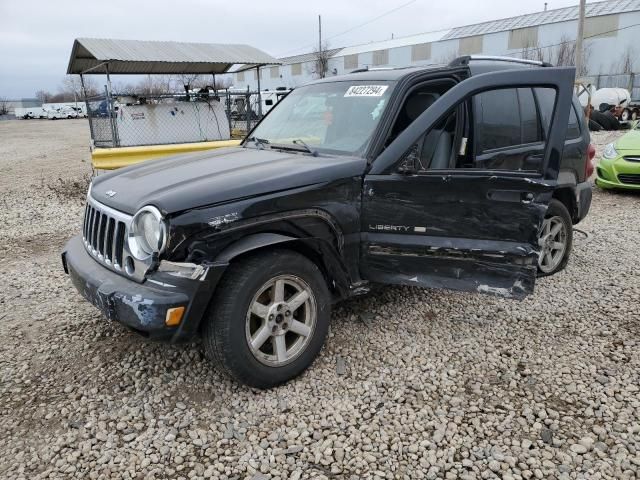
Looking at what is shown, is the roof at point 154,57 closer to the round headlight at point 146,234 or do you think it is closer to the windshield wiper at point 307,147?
the windshield wiper at point 307,147

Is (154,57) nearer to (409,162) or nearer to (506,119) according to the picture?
(506,119)

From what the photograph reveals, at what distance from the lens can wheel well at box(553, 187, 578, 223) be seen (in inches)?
186

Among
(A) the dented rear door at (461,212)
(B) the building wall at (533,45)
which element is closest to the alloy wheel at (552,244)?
(A) the dented rear door at (461,212)

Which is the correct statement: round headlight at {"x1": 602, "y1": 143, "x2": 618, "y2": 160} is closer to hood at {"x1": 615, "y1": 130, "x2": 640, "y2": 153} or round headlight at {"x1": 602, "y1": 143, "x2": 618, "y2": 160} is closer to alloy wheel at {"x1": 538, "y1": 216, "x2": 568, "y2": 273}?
hood at {"x1": 615, "y1": 130, "x2": 640, "y2": 153}

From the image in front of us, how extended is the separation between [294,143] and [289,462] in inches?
90.5

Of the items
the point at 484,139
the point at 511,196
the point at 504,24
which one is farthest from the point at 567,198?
the point at 504,24

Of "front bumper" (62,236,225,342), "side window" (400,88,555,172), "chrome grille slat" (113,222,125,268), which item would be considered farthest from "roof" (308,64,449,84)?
"chrome grille slat" (113,222,125,268)

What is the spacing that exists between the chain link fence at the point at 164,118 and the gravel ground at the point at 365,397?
6491 mm

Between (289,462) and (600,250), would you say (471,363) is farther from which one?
(600,250)

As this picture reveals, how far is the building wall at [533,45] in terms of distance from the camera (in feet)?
124

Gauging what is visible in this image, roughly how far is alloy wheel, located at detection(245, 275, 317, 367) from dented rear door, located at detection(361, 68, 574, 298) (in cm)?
55

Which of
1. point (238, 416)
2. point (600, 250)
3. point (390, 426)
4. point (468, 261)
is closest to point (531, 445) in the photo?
point (390, 426)

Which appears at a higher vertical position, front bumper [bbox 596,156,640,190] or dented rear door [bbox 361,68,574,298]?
dented rear door [bbox 361,68,574,298]

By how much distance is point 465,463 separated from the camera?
249cm
